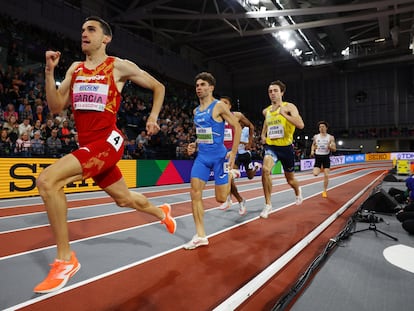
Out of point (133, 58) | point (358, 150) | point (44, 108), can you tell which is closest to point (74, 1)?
point (133, 58)

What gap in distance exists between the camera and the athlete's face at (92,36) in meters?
2.63

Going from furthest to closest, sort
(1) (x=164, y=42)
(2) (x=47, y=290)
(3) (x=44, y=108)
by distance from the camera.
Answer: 1. (1) (x=164, y=42)
2. (3) (x=44, y=108)
3. (2) (x=47, y=290)

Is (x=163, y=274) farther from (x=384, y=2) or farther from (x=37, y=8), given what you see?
(x=384, y=2)

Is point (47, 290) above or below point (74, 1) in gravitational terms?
below

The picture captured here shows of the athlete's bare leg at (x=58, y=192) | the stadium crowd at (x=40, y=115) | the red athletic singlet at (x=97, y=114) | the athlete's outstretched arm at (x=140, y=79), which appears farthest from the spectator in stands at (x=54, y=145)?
the athlete's bare leg at (x=58, y=192)

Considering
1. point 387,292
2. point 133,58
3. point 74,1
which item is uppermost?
point 74,1

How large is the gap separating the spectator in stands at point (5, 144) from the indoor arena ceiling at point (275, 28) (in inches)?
513

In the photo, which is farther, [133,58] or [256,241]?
[133,58]

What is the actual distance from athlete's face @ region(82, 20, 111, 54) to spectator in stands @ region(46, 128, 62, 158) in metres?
6.79

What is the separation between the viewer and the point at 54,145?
8.56 m

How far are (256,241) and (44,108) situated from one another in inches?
369

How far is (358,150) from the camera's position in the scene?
32.2 metres

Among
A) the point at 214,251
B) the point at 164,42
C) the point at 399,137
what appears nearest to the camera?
the point at 214,251

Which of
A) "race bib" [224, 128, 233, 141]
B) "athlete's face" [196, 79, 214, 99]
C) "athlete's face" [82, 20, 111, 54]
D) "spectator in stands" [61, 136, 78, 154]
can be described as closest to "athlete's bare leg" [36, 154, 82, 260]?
"athlete's face" [82, 20, 111, 54]
